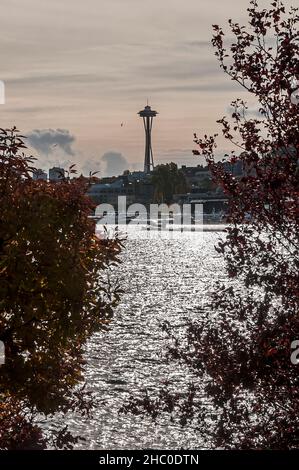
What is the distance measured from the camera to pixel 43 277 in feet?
50.4

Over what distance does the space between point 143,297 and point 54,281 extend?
102594 mm

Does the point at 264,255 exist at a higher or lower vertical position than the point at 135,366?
higher

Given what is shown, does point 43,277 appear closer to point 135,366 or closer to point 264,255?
point 264,255

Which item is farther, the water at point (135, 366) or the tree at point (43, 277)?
the water at point (135, 366)

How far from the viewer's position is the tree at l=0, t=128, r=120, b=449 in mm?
15234

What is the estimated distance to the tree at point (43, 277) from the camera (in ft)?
50.0

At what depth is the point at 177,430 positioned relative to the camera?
42.4 metres

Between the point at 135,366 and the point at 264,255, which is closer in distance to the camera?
the point at 264,255

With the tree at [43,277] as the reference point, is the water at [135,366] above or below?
below

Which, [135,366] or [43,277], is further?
[135,366]

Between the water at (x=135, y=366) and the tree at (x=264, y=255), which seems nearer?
the tree at (x=264, y=255)

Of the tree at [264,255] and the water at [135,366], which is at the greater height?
the tree at [264,255]

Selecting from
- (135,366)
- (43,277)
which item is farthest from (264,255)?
(135,366)

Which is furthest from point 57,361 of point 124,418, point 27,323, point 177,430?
point 124,418
